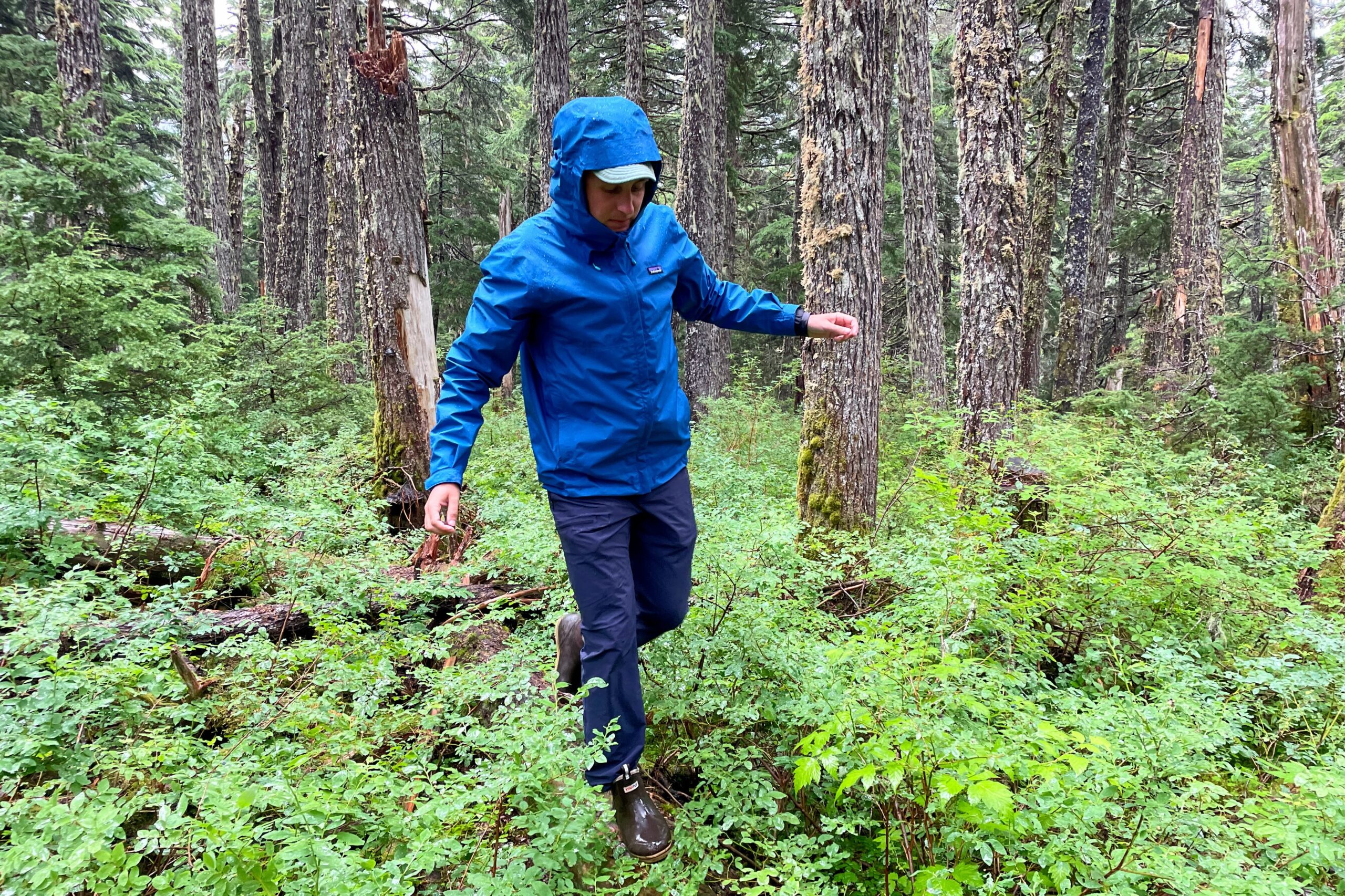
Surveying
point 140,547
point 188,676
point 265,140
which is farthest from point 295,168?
point 188,676

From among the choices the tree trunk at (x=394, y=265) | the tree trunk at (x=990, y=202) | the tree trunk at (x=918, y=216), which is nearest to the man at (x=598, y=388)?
the tree trunk at (x=990, y=202)

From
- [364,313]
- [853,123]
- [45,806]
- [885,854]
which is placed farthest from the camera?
[364,313]

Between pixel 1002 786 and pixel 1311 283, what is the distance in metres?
9.21

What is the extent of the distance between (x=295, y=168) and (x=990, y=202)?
14.7 metres

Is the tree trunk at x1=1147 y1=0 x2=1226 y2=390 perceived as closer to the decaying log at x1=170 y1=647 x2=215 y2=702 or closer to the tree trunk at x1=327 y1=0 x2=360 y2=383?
the tree trunk at x1=327 y1=0 x2=360 y2=383

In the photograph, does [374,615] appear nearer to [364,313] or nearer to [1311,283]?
[364,313]

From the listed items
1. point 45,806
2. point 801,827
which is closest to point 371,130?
point 45,806

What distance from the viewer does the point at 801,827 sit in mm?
2602

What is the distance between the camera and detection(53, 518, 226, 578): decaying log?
13.9ft

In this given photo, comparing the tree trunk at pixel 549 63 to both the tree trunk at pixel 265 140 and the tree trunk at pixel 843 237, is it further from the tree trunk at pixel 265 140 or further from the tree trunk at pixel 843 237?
the tree trunk at pixel 265 140

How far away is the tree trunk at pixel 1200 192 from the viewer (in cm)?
1239

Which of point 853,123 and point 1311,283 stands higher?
point 853,123

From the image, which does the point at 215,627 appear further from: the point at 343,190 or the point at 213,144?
the point at 213,144

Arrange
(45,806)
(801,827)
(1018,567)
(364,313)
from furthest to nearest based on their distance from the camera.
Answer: (364,313), (1018,567), (801,827), (45,806)
